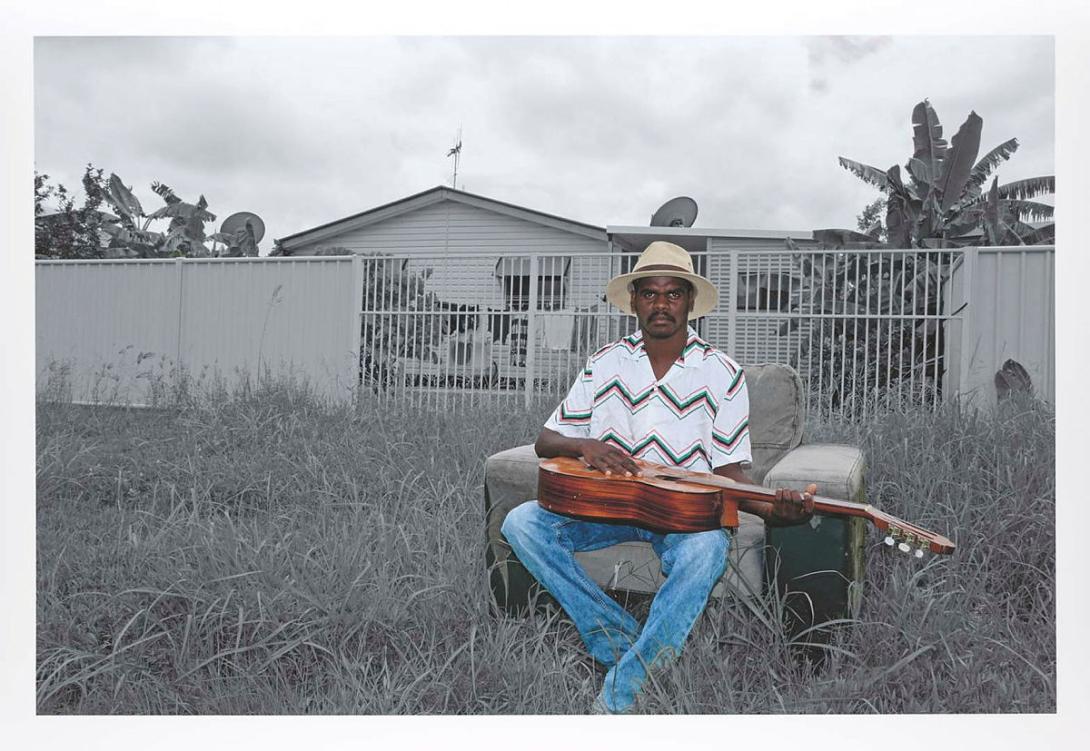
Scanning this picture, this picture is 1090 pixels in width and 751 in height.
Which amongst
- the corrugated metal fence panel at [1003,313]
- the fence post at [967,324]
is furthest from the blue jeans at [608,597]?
the fence post at [967,324]

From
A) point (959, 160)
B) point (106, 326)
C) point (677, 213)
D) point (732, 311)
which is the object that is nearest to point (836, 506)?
point (732, 311)

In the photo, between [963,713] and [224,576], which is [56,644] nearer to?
[224,576]

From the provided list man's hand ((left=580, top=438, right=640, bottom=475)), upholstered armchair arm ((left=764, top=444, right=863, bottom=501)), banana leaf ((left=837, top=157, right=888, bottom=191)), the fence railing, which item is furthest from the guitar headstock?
banana leaf ((left=837, top=157, right=888, bottom=191))

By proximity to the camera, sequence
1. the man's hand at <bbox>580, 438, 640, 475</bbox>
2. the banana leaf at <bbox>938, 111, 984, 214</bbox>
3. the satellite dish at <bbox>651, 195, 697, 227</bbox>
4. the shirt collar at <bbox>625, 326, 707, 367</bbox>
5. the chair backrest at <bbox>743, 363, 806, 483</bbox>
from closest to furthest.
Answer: the man's hand at <bbox>580, 438, 640, 475</bbox>, the shirt collar at <bbox>625, 326, 707, 367</bbox>, the chair backrest at <bbox>743, 363, 806, 483</bbox>, the banana leaf at <bbox>938, 111, 984, 214</bbox>, the satellite dish at <bbox>651, 195, 697, 227</bbox>

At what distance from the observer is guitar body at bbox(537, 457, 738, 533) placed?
7.09 ft

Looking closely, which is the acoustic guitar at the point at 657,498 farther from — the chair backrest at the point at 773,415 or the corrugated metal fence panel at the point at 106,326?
the corrugated metal fence panel at the point at 106,326

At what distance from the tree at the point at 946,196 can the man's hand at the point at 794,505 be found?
521 centimetres

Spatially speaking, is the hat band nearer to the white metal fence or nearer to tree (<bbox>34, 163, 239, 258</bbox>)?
the white metal fence

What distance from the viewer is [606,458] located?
2.34 meters

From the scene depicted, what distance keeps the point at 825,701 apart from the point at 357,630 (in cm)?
127

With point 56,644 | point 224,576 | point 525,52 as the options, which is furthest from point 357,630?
point 525,52

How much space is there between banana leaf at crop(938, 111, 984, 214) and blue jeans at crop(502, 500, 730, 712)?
Answer: 523 centimetres

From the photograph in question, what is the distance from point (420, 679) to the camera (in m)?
2.17

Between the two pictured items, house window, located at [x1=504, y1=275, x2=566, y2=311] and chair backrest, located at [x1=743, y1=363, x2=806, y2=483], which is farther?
house window, located at [x1=504, y1=275, x2=566, y2=311]
